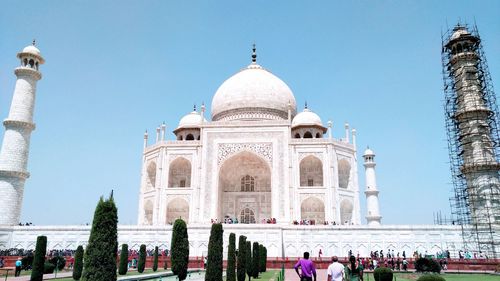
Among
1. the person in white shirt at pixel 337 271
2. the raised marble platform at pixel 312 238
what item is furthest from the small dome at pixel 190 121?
the person in white shirt at pixel 337 271

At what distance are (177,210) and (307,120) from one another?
31.0 ft

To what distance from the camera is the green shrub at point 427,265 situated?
40.6 feet

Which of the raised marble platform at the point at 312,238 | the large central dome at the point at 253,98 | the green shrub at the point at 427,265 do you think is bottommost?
the green shrub at the point at 427,265

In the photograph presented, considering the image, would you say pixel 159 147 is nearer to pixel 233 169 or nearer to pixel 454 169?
pixel 233 169

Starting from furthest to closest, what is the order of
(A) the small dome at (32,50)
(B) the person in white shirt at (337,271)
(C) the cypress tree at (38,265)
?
(A) the small dome at (32,50) < (C) the cypress tree at (38,265) < (B) the person in white shirt at (337,271)

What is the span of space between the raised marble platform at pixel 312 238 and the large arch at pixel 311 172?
5524mm

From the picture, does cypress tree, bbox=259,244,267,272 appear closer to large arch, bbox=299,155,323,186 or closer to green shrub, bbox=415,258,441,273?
green shrub, bbox=415,258,441,273

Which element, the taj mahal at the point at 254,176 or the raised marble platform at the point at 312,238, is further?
the taj mahal at the point at 254,176

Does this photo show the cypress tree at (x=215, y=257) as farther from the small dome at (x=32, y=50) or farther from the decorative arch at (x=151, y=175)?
the small dome at (x=32, y=50)

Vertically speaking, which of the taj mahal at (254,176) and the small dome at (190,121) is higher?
the small dome at (190,121)

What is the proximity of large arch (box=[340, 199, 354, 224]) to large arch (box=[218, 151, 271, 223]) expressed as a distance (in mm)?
4000

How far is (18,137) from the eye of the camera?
20.5m

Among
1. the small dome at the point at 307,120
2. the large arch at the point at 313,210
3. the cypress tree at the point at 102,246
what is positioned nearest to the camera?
the cypress tree at the point at 102,246

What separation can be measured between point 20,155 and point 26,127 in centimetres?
143
